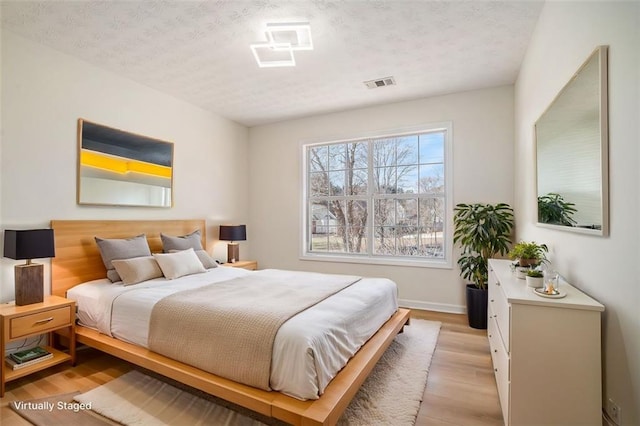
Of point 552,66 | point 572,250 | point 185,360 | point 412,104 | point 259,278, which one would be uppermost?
point 412,104

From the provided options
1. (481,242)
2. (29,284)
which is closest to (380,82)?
(481,242)

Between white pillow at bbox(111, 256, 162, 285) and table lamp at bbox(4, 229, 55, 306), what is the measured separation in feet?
1.78

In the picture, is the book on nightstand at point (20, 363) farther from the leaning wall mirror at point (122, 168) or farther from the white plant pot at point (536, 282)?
the white plant pot at point (536, 282)

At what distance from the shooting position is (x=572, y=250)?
1846 mm

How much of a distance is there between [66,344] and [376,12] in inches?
151

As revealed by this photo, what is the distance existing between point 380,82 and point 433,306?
2877 mm

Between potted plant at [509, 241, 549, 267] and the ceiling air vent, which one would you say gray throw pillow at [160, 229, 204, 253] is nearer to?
the ceiling air vent

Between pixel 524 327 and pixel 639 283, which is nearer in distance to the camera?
pixel 639 283

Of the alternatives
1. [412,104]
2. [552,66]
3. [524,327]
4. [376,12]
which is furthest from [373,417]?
[412,104]

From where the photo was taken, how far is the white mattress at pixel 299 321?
1.66 metres

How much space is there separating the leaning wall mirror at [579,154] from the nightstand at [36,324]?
363 cm

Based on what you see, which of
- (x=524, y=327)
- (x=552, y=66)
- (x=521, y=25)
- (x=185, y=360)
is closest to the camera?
(x=524, y=327)

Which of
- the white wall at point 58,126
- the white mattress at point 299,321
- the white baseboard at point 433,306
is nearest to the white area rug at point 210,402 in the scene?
the white mattress at point 299,321

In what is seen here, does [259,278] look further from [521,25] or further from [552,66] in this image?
[521,25]
